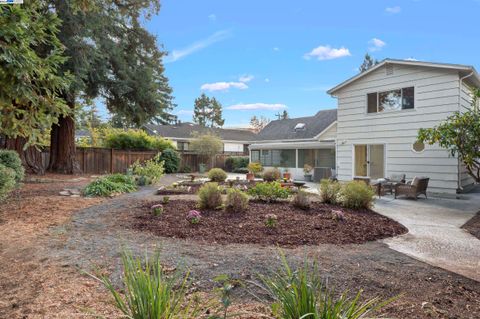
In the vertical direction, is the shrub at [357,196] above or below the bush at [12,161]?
below

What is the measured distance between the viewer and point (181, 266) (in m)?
3.68

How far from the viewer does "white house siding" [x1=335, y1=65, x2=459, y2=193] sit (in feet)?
37.5

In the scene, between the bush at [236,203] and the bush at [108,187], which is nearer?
the bush at [236,203]

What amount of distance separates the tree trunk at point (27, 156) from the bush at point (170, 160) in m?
7.90

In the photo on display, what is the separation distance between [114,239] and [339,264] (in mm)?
3316

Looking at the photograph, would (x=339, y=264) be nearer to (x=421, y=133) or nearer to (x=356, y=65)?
(x=421, y=133)

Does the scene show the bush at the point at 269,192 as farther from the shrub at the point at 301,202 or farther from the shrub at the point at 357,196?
the shrub at the point at 357,196

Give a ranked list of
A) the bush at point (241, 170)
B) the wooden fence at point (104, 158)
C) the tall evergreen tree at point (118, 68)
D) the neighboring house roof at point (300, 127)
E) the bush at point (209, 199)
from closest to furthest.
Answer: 1. the bush at point (209, 199)
2. the tall evergreen tree at point (118, 68)
3. the wooden fence at point (104, 158)
4. the neighboring house roof at point (300, 127)
5. the bush at point (241, 170)

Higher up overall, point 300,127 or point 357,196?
point 300,127

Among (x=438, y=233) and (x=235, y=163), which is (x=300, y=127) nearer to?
(x=235, y=163)

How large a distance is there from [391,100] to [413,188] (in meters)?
4.35

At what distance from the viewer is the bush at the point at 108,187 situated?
33.2 feet

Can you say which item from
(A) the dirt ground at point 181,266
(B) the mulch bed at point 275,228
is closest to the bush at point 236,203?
(B) the mulch bed at point 275,228

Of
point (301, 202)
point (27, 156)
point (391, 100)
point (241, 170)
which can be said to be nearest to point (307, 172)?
point (391, 100)
